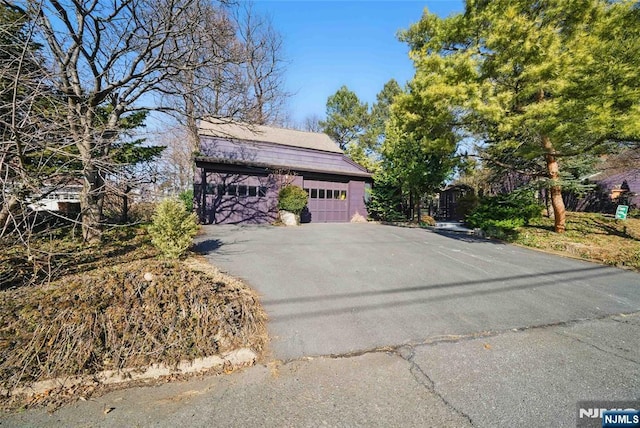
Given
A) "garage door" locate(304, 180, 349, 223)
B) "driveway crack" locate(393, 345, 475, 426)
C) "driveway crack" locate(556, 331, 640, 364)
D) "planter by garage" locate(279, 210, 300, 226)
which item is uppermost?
"garage door" locate(304, 180, 349, 223)

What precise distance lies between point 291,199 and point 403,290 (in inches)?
340

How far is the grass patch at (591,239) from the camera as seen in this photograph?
7598mm

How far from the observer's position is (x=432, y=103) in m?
8.51

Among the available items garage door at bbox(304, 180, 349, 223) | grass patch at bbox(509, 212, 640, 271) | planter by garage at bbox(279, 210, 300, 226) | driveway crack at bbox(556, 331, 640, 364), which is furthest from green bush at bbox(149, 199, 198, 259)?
grass patch at bbox(509, 212, 640, 271)

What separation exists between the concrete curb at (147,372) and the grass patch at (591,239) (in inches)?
393

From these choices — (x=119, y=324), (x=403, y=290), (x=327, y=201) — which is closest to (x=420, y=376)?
(x=403, y=290)

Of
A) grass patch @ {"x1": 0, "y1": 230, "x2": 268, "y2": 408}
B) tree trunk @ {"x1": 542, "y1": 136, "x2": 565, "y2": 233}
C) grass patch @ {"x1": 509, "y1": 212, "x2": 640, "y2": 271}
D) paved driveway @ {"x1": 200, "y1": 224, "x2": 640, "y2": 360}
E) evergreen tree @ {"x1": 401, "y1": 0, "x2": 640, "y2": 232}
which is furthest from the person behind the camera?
tree trunk @ {"x1": 542, "y1": 136, "x2": 565, "y2": 233}

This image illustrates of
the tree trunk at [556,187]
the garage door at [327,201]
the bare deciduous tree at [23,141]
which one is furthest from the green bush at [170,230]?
the tree trunk at [556,187]

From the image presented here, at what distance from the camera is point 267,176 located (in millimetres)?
13547

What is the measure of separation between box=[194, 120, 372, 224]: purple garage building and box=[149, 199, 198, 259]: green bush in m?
4.74

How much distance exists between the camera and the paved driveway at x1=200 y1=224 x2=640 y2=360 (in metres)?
3.47

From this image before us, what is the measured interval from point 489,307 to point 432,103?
6769 millimetres

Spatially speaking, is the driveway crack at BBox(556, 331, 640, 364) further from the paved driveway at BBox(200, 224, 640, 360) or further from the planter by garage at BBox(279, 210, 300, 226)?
the planter by garage at BBox(279, 210, 300, 226)

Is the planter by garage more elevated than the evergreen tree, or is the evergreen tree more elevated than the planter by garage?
the evergreen tree
